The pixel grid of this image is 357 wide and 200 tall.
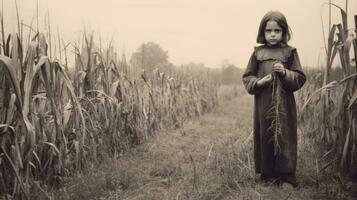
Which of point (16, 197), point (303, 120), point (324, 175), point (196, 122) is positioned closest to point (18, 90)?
point (16, 197)

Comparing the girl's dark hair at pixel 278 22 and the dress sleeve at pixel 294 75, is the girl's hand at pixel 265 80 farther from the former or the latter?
the girl's dark hair at pixel 278 22

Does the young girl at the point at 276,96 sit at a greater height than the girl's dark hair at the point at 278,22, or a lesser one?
lesser

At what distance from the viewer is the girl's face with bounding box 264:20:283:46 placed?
262 centimetres

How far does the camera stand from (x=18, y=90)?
1.95 meters

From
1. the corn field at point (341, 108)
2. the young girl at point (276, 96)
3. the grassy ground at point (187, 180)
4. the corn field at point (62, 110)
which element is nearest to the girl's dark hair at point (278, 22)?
the young girl at point (276, 96)

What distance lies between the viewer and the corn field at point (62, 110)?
211cm

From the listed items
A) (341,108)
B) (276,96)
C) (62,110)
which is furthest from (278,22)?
(62,110)

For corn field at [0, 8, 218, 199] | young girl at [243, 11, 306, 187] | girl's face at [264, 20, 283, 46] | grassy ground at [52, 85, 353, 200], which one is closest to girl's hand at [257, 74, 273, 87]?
young girl at [243, 11, 306, 187]

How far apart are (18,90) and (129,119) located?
2.31m

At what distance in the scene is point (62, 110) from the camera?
2893 mm

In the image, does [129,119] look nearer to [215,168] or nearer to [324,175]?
[215,168]

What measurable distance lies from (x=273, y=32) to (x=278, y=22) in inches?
3.1

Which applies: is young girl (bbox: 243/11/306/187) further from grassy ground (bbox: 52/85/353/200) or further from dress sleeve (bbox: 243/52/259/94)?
grassy ground (bbox: 52/85/353/200)

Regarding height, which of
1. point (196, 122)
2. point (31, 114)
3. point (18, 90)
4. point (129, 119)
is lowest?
point (196, 122)
